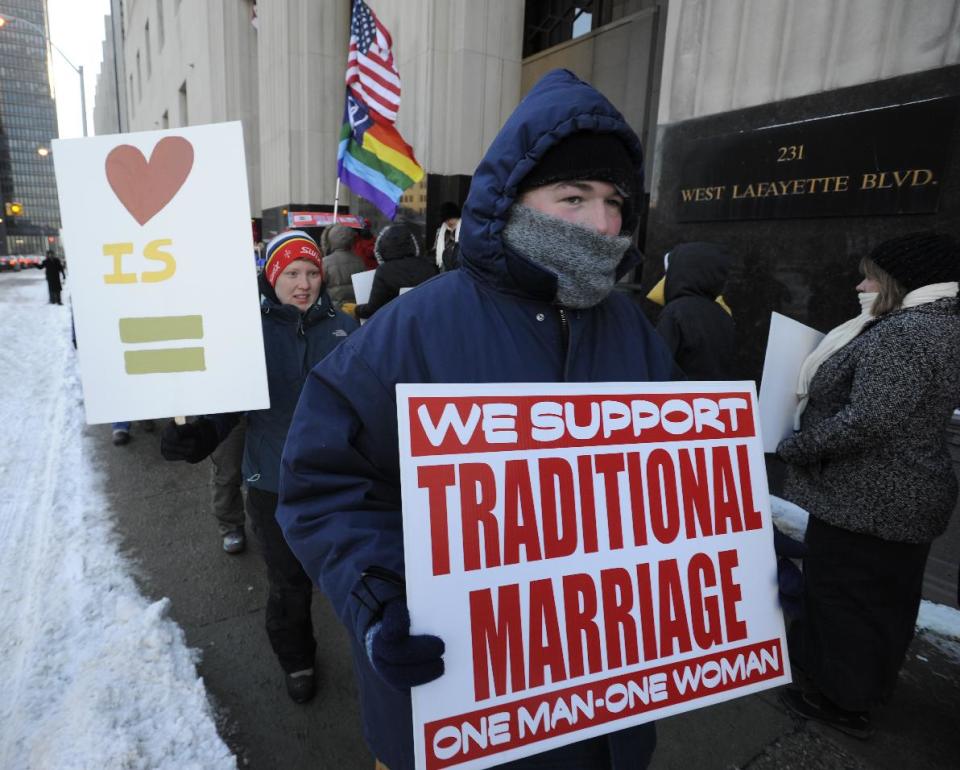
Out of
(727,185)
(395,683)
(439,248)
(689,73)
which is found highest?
(689,73)

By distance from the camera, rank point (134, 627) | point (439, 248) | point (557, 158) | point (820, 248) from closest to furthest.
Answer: point (557, 158), point (134, 627), point (820, 248), point (439, 248)

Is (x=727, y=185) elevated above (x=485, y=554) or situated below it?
above

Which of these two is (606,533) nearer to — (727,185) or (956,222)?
(956,222)

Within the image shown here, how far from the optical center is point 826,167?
3793 millimetres

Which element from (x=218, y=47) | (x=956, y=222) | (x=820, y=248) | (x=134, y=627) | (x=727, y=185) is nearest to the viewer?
(x=134, y=627)

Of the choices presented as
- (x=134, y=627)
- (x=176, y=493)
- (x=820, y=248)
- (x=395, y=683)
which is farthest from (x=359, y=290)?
(x=395, y=683)

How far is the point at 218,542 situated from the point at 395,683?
10.9 ft

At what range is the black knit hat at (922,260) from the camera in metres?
2.07

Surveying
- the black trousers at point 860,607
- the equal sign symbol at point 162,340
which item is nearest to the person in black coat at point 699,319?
the black trousers at point 860,607

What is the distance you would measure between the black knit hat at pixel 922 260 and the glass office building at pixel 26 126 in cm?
11306

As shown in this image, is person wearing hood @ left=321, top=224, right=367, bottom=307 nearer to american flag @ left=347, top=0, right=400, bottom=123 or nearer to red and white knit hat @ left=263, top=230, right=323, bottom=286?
american flag @ left=347, top=0, right=400, bottom=123

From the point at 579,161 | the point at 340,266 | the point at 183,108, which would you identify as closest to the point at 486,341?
the point at 579,161

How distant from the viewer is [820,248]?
389 cm

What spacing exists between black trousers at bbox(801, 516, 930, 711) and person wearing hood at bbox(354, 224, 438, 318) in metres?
3.13
